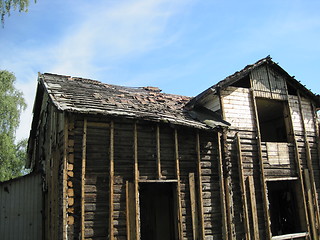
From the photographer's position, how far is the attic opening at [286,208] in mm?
11086

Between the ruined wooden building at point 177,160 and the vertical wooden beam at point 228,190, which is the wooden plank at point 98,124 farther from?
the vertical wooden beam at point 228,190

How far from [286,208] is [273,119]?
4.21 metres

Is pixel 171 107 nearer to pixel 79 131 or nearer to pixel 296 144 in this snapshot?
pixel 79 131

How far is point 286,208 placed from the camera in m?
12.8

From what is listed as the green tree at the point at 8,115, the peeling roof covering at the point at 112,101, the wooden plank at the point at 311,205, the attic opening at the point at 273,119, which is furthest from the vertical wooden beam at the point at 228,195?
the green tree at the point at 8,115

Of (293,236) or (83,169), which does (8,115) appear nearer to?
(83,169)

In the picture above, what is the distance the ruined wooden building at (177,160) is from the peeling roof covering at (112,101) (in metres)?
0.05

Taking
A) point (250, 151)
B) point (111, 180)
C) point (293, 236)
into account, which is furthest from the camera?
point (250, 151)

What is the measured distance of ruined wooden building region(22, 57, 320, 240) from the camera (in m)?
7.89

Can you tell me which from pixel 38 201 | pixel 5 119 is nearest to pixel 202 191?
pixel 38 201

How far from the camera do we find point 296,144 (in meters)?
11.5

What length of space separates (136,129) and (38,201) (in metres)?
5.33

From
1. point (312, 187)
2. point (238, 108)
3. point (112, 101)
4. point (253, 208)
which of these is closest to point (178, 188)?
point (253, 208)

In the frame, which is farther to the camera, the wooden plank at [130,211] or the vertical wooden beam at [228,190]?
the vertical wooden beam at [228,190]
